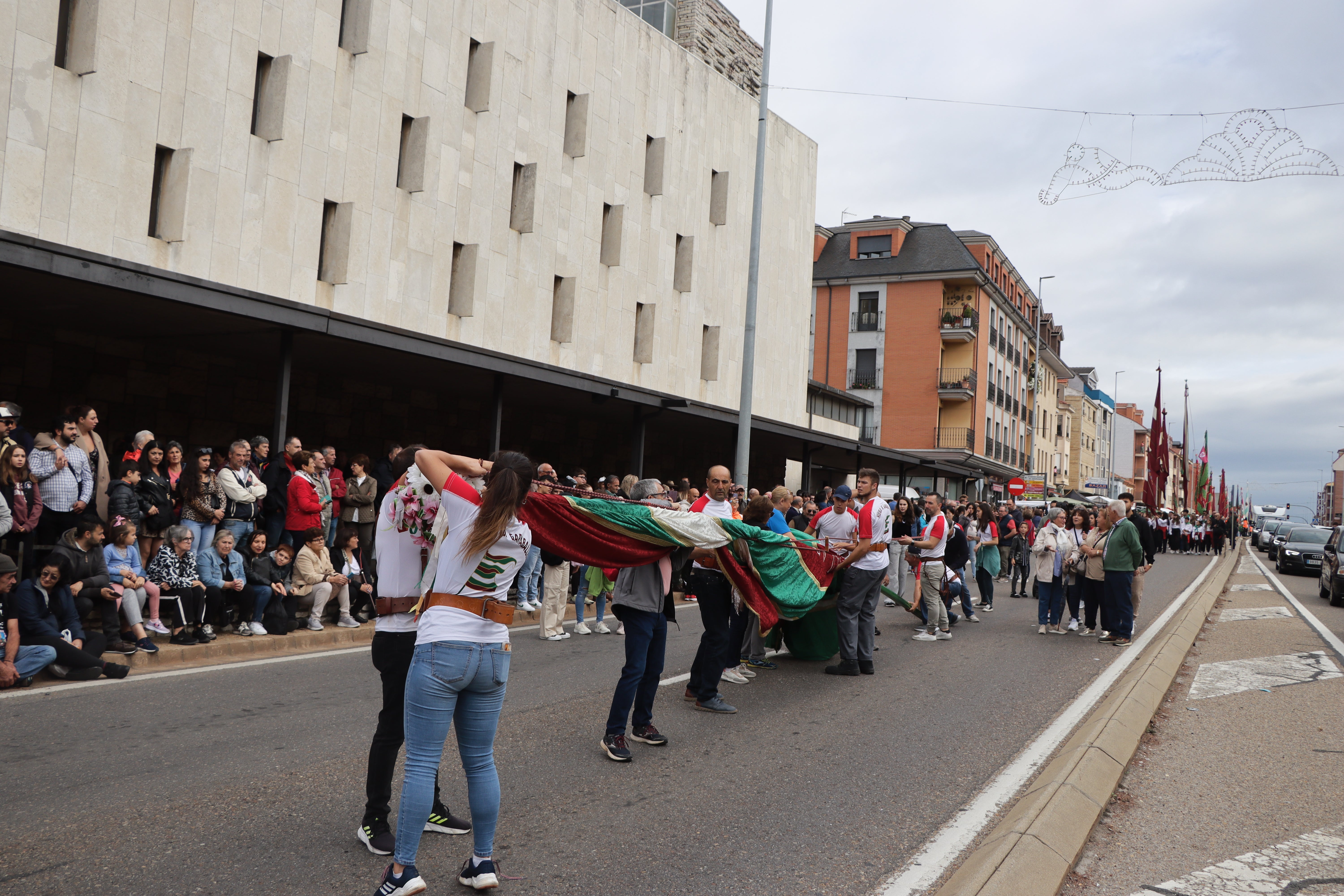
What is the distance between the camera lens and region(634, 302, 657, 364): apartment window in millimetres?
26922

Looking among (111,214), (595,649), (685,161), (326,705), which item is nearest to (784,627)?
(595,649)

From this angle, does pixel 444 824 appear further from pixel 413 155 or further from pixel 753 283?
pixel 413 155

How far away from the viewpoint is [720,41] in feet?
101

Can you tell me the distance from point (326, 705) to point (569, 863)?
3959 mm

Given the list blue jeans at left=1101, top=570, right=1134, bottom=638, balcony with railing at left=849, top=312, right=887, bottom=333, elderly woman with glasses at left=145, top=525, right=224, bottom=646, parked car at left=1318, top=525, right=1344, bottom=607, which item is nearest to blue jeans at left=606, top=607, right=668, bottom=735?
elderly woman with glasses at left=145, top=525, right=224, bottom=646

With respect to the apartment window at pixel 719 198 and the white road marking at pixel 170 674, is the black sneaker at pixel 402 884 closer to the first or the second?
the white road marking at pixel 170 674

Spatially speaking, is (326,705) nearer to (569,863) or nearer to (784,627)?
(569,863)

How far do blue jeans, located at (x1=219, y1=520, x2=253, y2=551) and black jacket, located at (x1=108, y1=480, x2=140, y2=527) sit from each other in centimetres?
95

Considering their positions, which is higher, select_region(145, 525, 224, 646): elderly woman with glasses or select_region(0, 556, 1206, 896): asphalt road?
select_region(145, 525, 224, 646): elderly woman with glasses

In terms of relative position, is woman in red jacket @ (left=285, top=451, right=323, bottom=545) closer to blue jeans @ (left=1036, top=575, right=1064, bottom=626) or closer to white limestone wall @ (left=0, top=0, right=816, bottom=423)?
white limestone wall @ (left=0, top=0, right=816, bottom=423)

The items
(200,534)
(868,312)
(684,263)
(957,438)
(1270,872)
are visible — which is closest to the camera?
(1270,872)

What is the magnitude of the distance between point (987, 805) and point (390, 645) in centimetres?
350

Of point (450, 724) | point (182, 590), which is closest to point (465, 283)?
point (182, 590)

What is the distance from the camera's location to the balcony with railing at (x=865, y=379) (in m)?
55.8
